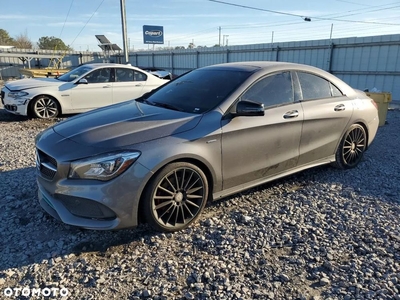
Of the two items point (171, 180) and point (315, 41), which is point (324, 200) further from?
point (315, 41)

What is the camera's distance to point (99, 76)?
29.9 ft

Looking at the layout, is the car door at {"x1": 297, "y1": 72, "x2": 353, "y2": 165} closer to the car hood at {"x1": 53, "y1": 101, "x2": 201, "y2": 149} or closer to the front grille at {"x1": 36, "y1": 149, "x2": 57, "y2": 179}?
the car hood at {"x1": 53, "y1": 101, "x2": 201, "y2": 149}

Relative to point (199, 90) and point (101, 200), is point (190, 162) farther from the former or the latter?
point (199, 90)

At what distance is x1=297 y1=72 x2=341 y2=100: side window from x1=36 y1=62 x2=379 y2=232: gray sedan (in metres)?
0.01

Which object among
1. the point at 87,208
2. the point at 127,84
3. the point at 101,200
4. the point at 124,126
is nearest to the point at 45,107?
the point at 127,84

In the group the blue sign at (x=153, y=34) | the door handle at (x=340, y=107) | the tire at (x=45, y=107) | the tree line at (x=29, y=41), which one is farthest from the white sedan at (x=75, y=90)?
the tree line at (x=29, y=41)

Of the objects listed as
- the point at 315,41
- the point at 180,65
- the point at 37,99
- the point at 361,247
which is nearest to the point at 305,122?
the point at 361,247

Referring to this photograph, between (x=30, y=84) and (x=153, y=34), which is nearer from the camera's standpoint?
(x=30, y=84)

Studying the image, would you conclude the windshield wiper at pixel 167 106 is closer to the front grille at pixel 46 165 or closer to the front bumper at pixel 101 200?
the front bumper at pixel 101 200

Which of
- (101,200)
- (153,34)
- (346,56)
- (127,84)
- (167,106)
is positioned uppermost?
(153,34)

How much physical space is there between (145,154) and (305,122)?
2226 mm

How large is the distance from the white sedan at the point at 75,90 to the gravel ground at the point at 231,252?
4718mm

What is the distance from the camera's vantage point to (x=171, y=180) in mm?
3127

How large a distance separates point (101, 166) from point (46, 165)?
0.64 metres
